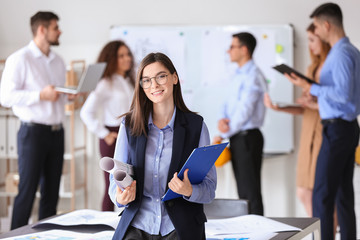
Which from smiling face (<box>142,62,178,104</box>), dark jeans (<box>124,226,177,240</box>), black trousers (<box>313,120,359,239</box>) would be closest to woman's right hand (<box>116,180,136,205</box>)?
dark jeans (<box>124,226,177,240</box>)

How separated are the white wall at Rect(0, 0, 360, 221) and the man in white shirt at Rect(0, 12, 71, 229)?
1.28m

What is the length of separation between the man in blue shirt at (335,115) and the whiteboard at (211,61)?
145 centimetres

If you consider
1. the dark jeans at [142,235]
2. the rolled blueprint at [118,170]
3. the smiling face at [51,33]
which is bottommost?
the dark jeans at [142,235]

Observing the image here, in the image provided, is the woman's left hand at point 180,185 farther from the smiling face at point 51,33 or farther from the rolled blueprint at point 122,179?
the smiling face at point 51,33

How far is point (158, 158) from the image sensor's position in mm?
1843

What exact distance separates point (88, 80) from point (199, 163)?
234 cm

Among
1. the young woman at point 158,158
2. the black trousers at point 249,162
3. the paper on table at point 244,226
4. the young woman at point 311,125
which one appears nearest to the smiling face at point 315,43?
the young woman at point 311,125

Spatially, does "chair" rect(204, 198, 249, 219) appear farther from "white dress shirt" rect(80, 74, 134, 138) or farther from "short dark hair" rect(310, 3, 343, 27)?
"white dress shirt" rect(80, 74, 134, 138)

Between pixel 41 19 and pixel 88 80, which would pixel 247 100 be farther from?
pixel 41 19

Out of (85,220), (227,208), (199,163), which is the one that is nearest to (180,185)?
(199,163)

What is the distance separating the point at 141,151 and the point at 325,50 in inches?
104

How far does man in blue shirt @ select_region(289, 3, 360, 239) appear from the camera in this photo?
3525mm

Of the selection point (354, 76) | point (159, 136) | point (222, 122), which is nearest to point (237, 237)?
point (159, 136)

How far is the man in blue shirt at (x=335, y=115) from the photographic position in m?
3.53
